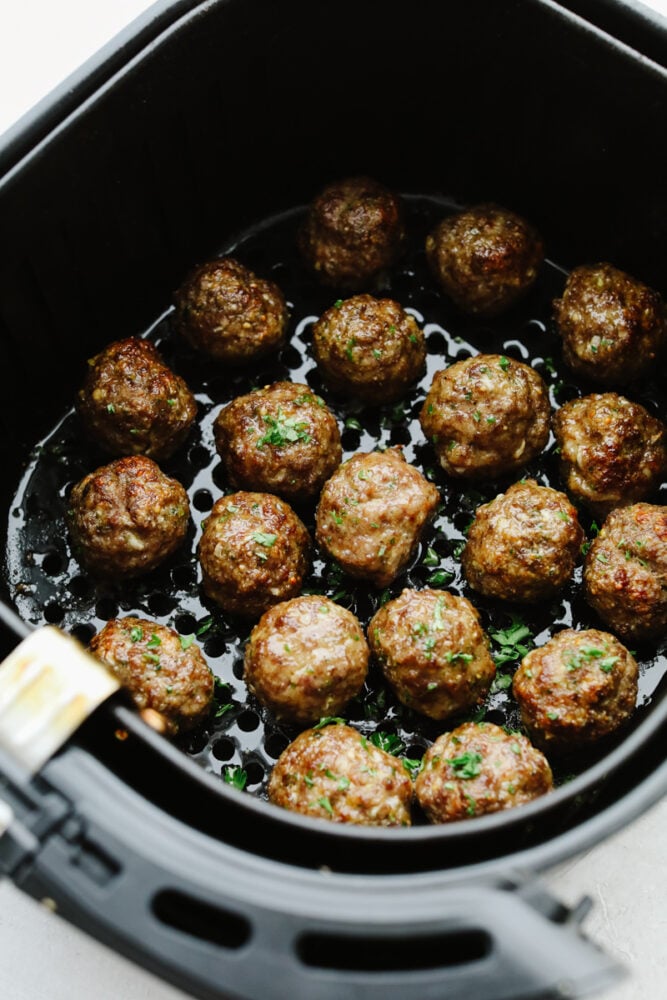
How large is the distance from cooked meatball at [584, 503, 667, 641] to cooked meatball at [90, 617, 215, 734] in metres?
0.76

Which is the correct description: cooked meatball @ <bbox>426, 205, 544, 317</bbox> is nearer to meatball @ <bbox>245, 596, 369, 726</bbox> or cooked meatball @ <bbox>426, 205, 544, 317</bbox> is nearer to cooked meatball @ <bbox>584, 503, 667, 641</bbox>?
cooked meatball @ <bbox>584, 503, 667, 641</bbox>

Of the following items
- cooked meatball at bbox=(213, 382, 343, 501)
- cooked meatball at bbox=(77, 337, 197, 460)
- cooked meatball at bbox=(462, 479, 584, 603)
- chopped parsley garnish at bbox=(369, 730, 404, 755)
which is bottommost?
chopped parsley garnish at bbox=(369, 730, 404, 755)

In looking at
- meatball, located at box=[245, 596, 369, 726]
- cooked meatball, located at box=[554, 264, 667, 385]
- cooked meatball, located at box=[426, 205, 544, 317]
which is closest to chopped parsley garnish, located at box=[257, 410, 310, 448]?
meatball, located at box=[245, 596, 369, 726]

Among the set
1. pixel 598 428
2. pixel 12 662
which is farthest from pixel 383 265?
pixel 12 662

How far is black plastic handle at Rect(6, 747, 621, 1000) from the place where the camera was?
1.34 m

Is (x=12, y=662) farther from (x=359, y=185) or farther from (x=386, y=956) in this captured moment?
(x=359, y=185)

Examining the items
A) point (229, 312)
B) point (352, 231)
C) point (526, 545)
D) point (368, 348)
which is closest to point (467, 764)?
point (526, 545)

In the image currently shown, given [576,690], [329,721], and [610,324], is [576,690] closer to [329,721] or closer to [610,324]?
[329,721]

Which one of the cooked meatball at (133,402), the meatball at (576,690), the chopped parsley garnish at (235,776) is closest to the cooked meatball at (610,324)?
the meatball at (576,690)

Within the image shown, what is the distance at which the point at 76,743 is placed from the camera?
1504mm

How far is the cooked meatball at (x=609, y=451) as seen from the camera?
7.17 feet

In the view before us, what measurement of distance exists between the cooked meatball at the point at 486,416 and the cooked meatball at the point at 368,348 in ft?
0.28

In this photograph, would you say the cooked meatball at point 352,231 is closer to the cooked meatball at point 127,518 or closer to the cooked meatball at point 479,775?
the cooked meatball at point 127,518

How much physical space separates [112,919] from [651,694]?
1.17 m
